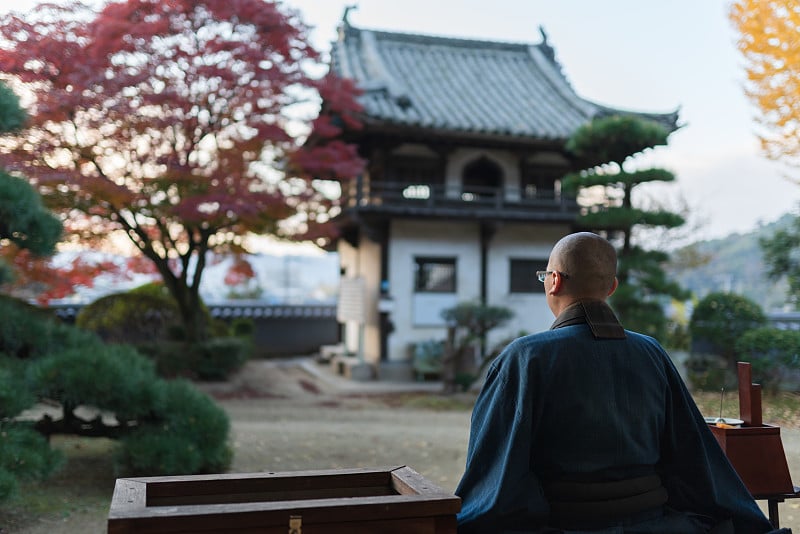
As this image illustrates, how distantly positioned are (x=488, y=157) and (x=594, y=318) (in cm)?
1246

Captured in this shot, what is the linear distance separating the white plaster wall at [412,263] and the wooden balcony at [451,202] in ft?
1.89

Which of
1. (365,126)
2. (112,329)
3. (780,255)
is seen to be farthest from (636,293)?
(112,329)

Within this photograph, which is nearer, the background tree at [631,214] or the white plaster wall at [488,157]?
the background tree at [631,214]

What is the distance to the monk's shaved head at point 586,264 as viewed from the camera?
1.95 meters

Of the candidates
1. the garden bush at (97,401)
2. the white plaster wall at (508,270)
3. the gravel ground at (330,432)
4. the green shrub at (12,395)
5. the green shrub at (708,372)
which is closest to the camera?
the green shrub at (12,395)

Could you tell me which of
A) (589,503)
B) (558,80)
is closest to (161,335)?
(558,80)

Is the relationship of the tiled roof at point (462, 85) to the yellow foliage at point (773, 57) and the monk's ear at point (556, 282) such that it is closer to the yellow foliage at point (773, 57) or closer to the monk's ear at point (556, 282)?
the yellow foliage at point (773, 57)

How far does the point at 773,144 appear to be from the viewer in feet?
22.4

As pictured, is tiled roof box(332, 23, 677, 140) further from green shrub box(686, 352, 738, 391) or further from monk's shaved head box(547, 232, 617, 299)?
monk's shaved head box(547, 232, 617, 299)

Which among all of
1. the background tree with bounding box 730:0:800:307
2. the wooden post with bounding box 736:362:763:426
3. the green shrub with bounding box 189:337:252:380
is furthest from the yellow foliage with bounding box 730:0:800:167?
the green shrub with bounding box 189:337:252:380

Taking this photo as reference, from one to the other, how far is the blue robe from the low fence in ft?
53.6

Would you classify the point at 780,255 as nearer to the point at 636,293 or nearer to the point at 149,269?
the point at 636,293

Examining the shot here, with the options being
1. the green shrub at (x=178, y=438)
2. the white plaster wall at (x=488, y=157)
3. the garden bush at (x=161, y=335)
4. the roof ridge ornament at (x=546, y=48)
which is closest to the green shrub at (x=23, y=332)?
the green shrub at (x=178, y=438)

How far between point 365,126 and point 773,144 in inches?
293
